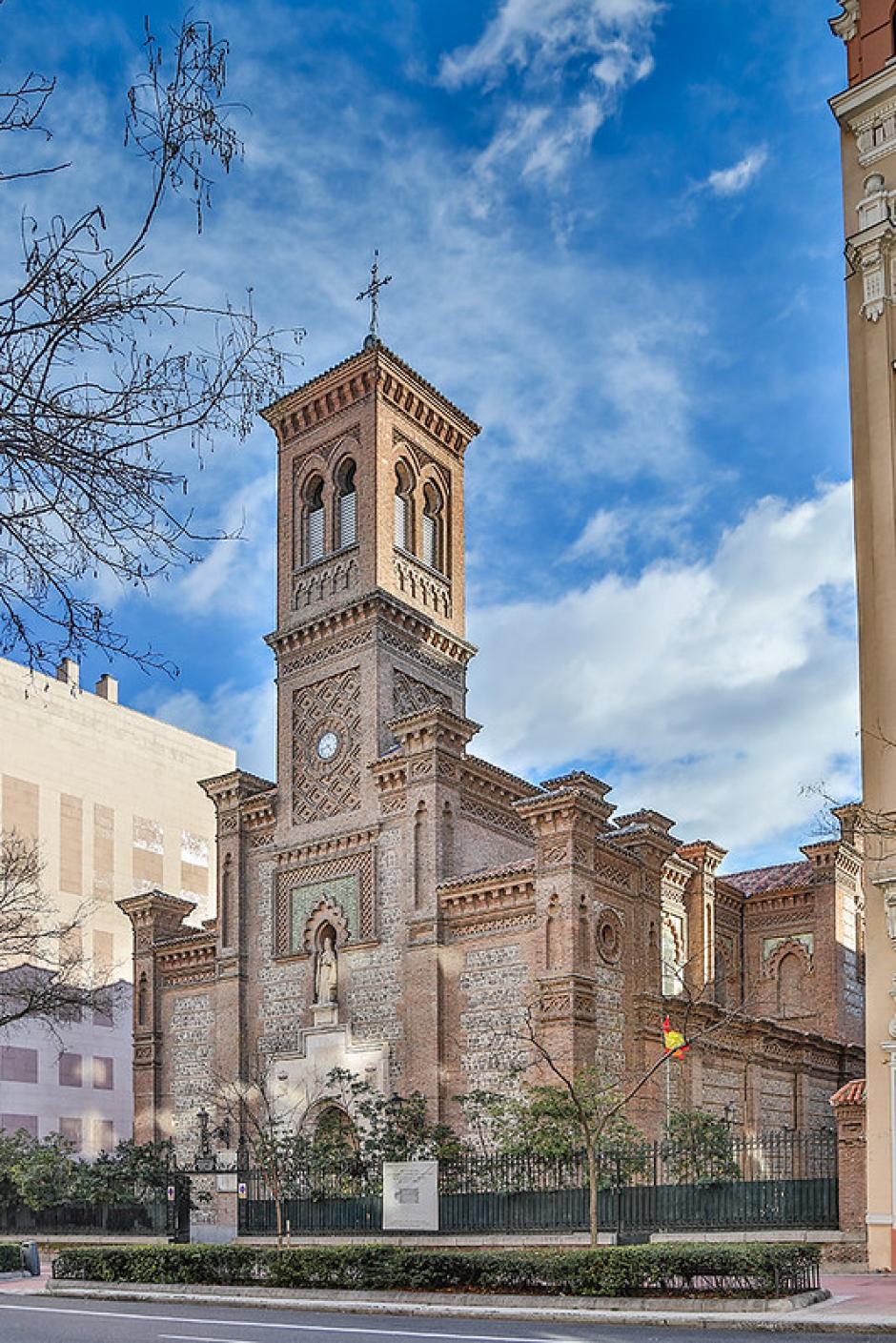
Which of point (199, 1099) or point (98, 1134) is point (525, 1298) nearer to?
point (199, 1099)

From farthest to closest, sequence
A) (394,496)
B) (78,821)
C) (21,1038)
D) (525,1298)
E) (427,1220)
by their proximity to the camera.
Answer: (78,821), (21,1038), (394,496), (427,1220), (525,1298)

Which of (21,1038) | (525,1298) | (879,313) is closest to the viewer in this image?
(525,1298)

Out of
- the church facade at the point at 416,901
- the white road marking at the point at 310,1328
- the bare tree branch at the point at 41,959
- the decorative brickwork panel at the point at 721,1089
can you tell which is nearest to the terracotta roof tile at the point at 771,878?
the church facade at the point at 416,901

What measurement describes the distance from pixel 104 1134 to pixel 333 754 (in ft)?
78.6

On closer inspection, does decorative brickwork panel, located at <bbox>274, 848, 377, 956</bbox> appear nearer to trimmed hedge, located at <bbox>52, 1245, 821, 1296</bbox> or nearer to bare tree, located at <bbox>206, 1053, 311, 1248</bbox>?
bare tree, located at <bbox>206, 1053, 311, 1248</bbox>

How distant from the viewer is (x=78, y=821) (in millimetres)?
58031

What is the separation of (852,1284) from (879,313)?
15897 mm

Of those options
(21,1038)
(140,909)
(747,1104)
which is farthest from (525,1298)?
Answer: (21,1038)

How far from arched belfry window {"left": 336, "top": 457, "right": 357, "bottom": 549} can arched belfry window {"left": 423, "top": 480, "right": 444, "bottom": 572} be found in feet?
7.92

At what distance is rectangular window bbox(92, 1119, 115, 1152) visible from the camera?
56606 millimetres

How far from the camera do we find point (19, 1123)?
175 ft

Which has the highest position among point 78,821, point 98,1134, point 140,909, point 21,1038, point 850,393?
point 850,393

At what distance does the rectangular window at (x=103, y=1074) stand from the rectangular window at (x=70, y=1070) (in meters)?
0.82

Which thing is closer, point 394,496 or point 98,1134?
point 394,496
